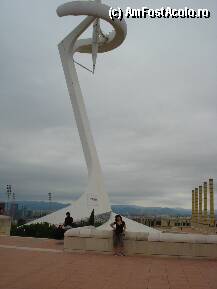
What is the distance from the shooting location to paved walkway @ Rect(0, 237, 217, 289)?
266 inches

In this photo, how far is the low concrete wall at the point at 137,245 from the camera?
10.6 metres

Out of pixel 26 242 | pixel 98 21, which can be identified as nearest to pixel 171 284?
pixel 26 242

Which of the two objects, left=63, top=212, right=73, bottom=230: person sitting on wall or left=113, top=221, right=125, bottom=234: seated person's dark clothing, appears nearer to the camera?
left=113, top=221, right=125, bottom=234: seated person's dark clothing

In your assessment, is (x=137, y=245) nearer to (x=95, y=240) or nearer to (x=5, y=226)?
(x=95, y=240)

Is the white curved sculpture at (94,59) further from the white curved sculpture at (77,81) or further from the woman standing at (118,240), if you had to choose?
the woman standing at (118,240)

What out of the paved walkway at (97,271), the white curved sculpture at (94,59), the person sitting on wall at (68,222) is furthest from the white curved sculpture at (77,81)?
the paved walkway at (97,271)

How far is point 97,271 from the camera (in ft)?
26.6

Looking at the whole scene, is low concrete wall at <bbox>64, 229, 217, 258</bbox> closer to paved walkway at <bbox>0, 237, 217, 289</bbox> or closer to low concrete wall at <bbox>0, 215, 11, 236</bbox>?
paved walkway at <bbox>0, 237, 217, 289</bbox>

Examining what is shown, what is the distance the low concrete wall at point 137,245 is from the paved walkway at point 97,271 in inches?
10.7

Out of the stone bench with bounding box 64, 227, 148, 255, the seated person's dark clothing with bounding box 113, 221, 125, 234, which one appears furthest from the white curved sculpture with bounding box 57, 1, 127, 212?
the seated person's dark clothing with bounding box 113, 221, 125, 234

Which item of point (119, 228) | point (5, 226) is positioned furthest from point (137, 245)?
point (5, 226)

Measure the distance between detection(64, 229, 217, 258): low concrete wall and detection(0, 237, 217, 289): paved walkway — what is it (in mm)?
271

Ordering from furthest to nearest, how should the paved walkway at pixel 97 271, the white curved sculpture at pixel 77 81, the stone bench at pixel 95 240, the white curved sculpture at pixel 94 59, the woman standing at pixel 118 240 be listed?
1. the white curved sculpture at pixel 94 59
2. the white curved sculpture at pixel 77 81
3. the stone bench at pixel 95 240
4. the woman standing at pixel 118 240
5. the paved walkway at pixel 97 271

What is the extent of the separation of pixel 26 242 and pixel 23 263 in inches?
192
